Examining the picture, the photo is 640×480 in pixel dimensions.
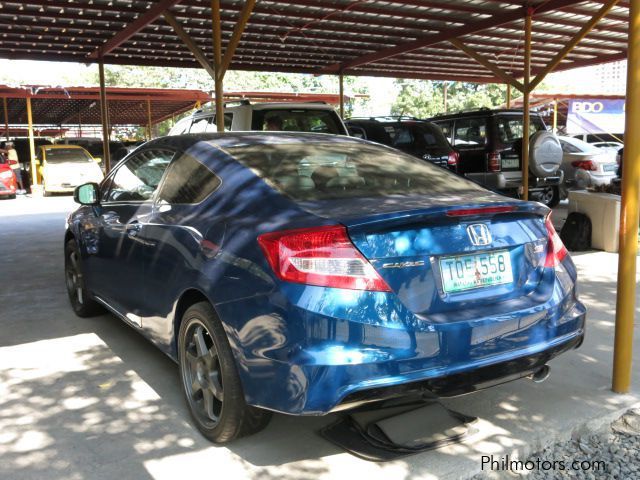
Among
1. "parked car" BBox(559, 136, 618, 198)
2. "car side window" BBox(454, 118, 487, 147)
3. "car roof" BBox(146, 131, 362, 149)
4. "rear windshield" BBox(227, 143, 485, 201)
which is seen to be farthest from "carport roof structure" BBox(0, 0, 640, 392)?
"rear windshield" BBox(227, 143, 485, 201)

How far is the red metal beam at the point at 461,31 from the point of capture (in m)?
10.3

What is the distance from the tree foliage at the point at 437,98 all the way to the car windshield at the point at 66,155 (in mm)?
→ 36736

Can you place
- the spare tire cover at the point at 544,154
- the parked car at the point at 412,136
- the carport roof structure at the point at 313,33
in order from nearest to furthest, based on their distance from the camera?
1. the carport roof structure at the point at 313,33
2. the parked car at the point at 412,136
3. the spare tire cover at the point at 544,154

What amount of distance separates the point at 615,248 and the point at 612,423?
206 inches

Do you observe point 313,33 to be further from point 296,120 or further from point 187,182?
point 187,182

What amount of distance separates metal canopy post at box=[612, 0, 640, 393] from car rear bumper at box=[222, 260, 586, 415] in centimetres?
107

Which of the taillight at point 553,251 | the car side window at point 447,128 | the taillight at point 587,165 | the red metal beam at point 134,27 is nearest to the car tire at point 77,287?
the taillight at point 553,251

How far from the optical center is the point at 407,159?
13.1 ft

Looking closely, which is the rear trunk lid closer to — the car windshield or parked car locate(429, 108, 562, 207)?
parked car locate(429, 108, 562, 207)

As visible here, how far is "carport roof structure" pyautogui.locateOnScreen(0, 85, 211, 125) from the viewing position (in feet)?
71.9

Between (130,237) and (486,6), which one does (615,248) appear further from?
(130,237)

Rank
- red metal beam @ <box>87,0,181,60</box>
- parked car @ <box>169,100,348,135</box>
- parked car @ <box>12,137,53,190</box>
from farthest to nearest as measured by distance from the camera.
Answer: parked car @ <box>12,137,53,190</box> → red metal beam @ <box>87,0,181,60</box> → parked car @ <box>169,100,348,135</box>

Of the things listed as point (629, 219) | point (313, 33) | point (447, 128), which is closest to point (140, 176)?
point (629, 219)

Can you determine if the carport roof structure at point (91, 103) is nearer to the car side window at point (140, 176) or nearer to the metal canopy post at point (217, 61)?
the metal canopy post at point (217, 61)
